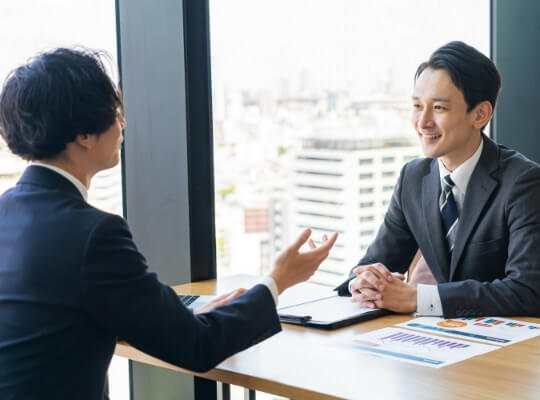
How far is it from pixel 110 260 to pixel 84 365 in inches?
8.3

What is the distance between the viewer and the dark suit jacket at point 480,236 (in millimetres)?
2045

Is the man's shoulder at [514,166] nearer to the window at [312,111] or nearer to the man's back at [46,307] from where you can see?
the window at [312,111]

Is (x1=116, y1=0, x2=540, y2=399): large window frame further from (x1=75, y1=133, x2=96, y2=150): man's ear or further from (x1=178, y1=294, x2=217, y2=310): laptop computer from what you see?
(x1=75, y1=133, x2=96, y2=150): man's ear

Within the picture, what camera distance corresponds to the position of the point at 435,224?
2.41m

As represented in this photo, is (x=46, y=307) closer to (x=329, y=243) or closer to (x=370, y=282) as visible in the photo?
(x=329, y=243)

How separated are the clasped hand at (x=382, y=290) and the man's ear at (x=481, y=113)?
59 cm

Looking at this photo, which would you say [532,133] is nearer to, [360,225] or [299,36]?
[360,225]

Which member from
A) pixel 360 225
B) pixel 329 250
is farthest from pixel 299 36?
pixel 329 250

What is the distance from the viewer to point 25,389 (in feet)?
4.39

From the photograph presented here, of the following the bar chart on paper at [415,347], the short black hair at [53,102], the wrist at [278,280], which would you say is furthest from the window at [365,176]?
the short black hair at [53,102]

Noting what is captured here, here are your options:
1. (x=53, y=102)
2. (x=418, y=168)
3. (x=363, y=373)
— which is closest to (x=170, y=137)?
(x=418, y=168)

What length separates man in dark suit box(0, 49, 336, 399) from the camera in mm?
1351

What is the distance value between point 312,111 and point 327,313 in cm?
140

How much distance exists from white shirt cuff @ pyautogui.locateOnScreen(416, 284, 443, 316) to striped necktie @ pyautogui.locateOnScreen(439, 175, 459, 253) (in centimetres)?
33
